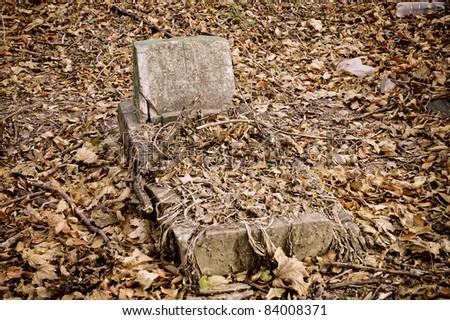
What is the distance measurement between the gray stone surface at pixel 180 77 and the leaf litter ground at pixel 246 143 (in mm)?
249

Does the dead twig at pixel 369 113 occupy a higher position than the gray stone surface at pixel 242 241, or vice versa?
the dead twig at pixel 369 113

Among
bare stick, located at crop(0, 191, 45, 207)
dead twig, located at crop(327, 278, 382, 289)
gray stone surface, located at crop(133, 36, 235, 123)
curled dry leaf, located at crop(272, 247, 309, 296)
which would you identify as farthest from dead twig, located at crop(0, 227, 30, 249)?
dead twig, located at crop(327, 278, 382, 289)

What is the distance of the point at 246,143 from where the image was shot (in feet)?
10.7

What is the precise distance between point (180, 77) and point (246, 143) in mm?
841

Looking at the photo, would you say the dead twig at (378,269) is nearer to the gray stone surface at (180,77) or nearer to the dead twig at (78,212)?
the dead twig at (78,212)

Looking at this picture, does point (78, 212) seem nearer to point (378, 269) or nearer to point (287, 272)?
point (287, 272)

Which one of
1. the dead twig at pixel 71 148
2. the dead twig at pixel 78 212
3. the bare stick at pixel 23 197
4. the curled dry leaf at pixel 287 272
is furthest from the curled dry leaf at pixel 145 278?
the dead twig at pixel 71 148

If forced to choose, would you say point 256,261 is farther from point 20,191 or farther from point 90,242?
point 20,191

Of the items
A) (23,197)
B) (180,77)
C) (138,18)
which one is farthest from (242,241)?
(138,18)

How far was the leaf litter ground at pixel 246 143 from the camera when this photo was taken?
7.94 ft

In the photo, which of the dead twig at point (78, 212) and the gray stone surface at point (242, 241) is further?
the dead twig at point (78, 212)

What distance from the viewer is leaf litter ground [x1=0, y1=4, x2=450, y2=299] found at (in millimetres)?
2420

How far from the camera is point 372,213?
278 cm

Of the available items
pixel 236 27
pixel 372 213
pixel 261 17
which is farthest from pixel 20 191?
pixel 261 17
